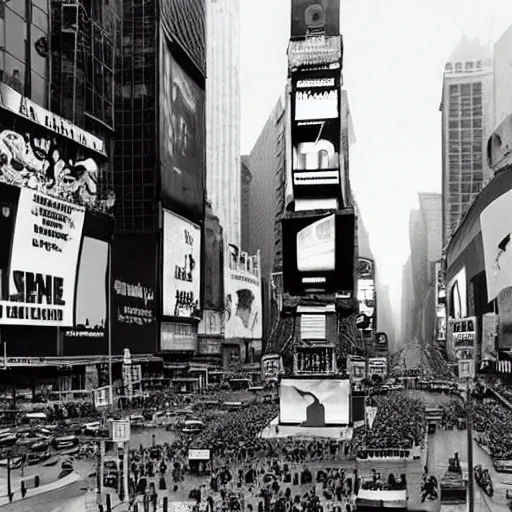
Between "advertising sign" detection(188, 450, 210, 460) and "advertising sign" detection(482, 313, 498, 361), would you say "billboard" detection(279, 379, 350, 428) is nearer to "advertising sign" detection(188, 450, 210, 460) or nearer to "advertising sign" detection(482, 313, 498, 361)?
"advertising sign" detection(188, 450, 210, 460)

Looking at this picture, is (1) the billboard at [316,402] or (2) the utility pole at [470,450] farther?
(1) the billboard at [316,402]

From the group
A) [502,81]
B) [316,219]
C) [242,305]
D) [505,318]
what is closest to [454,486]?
[505,318]

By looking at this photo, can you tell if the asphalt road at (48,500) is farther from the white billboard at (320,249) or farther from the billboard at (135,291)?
the white billboard at (320,249)

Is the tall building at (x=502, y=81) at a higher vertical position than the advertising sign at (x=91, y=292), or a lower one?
higher

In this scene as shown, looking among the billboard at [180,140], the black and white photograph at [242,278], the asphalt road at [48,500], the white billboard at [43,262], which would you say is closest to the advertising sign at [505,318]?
the black and white photograph at [242,278]

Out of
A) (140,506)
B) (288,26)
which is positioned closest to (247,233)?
(288,26)

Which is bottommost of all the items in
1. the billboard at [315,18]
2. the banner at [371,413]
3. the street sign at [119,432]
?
the street sign at [119,432]
